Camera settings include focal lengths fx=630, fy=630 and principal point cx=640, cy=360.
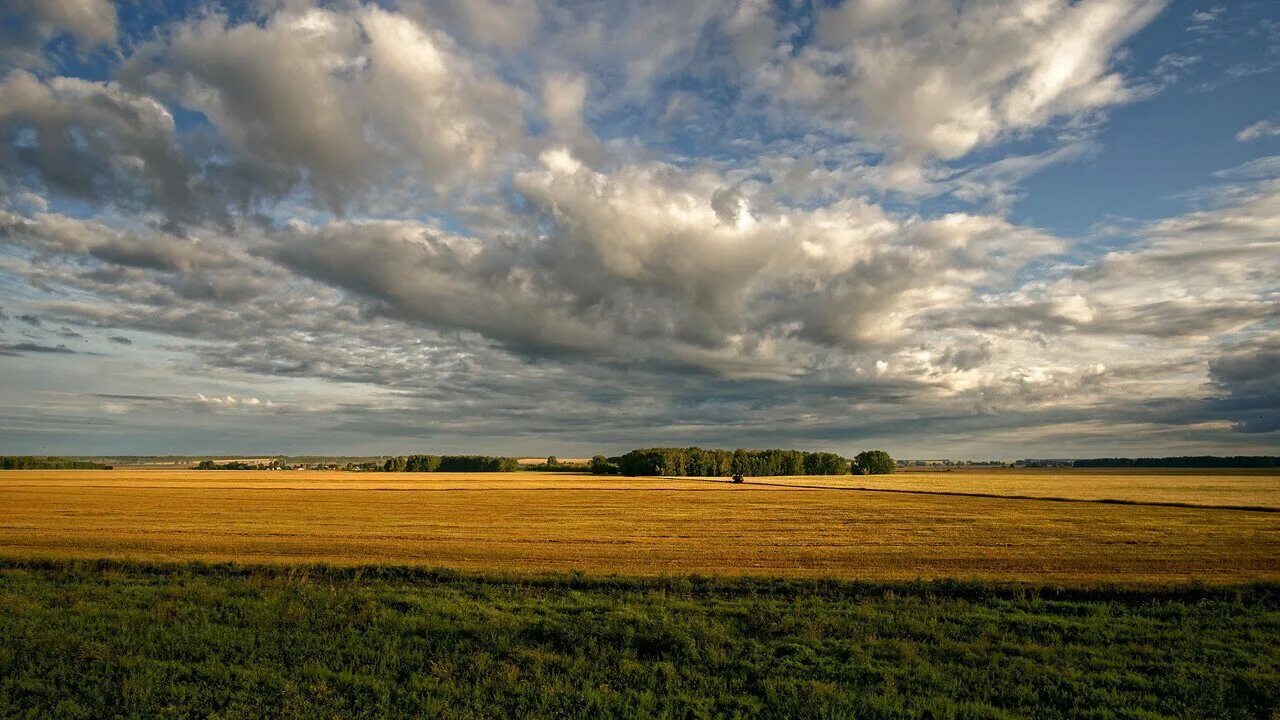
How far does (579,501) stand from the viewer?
5919cm

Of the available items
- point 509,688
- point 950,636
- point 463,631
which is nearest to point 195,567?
point 463,631

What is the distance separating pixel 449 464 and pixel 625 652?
185m

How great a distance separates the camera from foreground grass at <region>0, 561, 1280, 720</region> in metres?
9.25

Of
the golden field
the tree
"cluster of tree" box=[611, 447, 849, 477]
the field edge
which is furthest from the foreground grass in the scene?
the tree

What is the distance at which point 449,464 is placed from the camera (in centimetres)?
18575

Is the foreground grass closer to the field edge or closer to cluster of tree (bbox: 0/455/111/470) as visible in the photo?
the field edge

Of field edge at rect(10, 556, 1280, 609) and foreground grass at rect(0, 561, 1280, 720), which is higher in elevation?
foreground grass at rect(0, 561, 1280, 720)

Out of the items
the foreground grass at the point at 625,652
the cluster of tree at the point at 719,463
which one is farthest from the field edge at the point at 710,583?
the cluster of tree at the point at 719,463

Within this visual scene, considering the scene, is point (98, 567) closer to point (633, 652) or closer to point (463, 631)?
point (463, 631)

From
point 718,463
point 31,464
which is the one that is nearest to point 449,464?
point 718,463

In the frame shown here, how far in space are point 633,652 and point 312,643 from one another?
5.92m

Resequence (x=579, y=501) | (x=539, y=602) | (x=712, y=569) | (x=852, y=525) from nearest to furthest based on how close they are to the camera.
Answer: (x=539, y=602) → (x=712, y=569) → (x=852, y=525) → (x=579, y=501)

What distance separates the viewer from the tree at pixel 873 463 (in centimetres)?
15950

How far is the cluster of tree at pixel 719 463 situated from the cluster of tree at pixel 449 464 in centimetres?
2582
